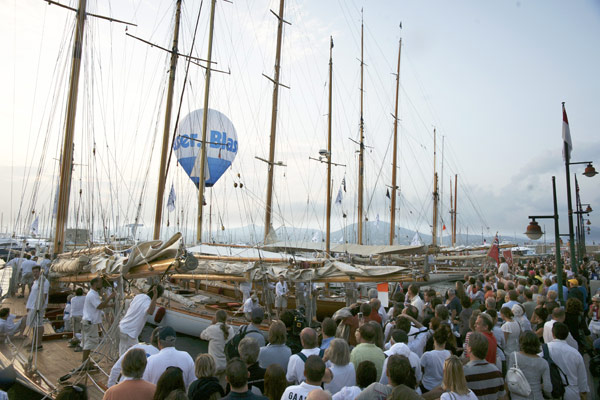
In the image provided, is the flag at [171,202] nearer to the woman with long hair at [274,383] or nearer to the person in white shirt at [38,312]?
the person in white shirt at [38,312]

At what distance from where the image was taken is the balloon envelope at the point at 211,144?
28297mm

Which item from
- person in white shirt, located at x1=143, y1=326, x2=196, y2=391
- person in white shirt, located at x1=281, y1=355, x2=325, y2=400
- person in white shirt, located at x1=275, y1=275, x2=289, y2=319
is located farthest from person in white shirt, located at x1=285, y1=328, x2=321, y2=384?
person in white shirt, located at x1=275, y1=275, x2=289, y2=319

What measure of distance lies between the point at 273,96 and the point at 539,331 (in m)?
22.2

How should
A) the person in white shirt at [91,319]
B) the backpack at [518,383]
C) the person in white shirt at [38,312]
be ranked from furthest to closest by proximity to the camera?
the person in white shirt at [91,319], the person in white shirt at [38,312], the backpack at [518,383]

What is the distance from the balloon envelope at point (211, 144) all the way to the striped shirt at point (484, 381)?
24890 millimetres

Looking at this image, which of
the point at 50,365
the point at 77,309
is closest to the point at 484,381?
the point at 50,365

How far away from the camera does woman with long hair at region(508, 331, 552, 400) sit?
Answer: 14.5ft

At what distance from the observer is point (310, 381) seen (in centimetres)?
354

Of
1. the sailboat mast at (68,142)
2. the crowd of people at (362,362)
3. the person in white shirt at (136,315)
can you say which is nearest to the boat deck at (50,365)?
the person in white shirt at (136,315)

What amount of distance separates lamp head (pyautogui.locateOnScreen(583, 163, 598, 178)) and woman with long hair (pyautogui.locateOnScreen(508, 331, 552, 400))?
310 inches

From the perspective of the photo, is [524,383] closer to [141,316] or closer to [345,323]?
[345,323]

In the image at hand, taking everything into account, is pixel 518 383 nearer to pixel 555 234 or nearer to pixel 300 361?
pixel 300 361

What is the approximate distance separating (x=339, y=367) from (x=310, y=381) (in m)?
0.77

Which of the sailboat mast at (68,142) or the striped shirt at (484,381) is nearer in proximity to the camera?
the striped shirt at (484,381)
